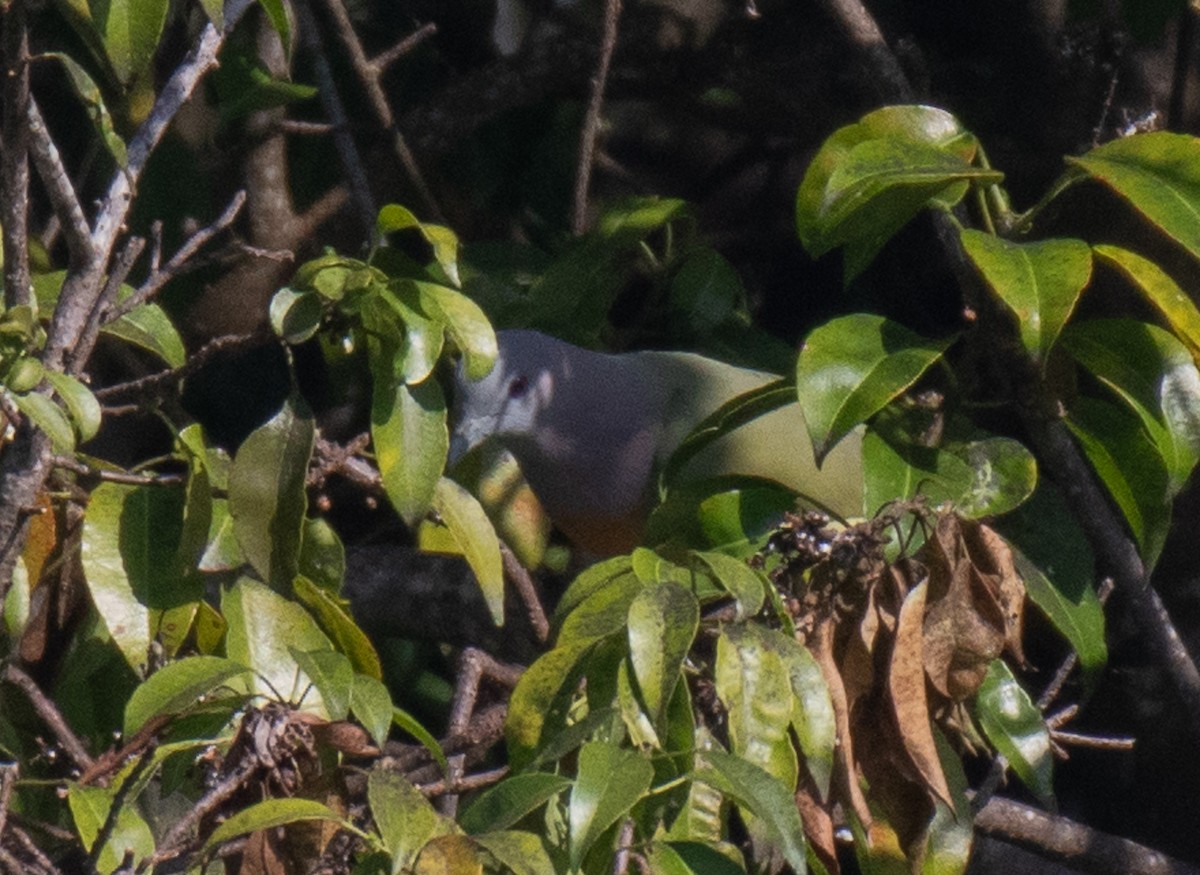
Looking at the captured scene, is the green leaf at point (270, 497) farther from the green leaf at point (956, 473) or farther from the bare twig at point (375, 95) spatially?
the bare twig at point (375, 95)

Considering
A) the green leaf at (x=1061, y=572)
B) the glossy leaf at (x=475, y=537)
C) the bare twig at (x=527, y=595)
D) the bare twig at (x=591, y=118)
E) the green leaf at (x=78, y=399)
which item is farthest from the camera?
the bare twig at (x=591, y=118)

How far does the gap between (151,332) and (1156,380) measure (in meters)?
0.93

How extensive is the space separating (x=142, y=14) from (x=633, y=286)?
1.74 meters

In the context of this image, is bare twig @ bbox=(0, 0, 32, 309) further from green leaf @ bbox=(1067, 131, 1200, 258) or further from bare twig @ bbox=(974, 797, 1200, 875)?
bare twig @ bbox=(974, 797, 1200, 875)

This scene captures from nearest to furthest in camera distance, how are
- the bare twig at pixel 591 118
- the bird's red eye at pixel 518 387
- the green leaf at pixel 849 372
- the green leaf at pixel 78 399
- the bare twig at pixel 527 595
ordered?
the green leaf at pixel 78 399
the green leaf at pixel 849 372
the bare twig at pixel 527 595
the bare twig at pixel 591 118
the bird's red eye at pixel 518 387

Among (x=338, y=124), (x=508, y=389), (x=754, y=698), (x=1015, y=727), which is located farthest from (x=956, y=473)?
(x=338, y=124)

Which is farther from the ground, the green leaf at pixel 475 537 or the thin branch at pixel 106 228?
the thin branch at pixel 106 228

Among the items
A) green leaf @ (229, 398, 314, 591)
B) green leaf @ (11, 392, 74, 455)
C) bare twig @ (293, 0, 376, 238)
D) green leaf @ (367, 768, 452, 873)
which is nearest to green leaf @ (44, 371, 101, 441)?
green leaf @ (11, 392, 74, 455)

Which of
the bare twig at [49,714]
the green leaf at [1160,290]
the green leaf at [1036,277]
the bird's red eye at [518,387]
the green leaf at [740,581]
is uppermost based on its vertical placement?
the green leaf at [1036,277]

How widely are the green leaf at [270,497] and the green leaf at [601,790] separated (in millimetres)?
416

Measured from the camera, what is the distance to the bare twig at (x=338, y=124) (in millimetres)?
2291

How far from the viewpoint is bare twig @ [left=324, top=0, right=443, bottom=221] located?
94.0 inches

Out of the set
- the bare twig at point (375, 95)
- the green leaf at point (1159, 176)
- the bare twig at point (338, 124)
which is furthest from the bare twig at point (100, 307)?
the bare twig at point (375, 95)

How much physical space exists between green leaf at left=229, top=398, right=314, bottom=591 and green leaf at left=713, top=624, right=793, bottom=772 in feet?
1.36
